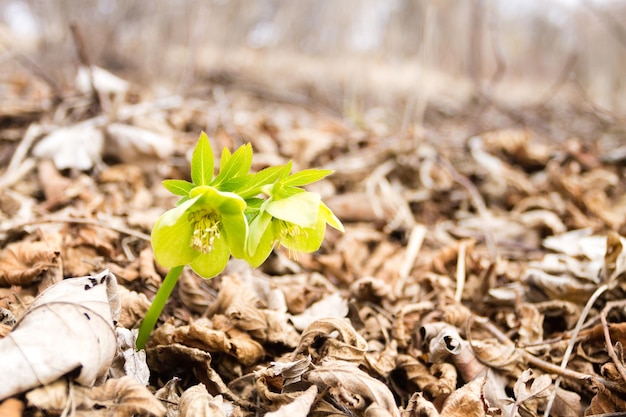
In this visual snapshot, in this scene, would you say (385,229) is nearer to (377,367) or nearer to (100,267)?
(377,367)

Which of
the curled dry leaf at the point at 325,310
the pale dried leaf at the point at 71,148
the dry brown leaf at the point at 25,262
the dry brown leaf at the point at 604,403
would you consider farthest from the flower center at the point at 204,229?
the pale dried leaf at the point at 71,148

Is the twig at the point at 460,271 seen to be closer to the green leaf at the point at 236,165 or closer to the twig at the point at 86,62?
the green leaf at the point at 236,165

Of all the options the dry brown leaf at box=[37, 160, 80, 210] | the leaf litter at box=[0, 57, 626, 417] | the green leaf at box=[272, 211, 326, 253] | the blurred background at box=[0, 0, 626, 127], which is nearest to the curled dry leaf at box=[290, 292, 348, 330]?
the leaf litter at box=[0, 57, 626, 417]

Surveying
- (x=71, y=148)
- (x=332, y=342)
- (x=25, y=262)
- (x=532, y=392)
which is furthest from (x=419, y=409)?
(x=71, y=148)

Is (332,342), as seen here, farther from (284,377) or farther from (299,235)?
(299,235)

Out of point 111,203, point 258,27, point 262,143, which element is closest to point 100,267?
point 111,203

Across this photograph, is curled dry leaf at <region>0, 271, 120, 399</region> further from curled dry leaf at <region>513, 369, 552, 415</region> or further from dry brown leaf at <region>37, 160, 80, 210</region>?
dry brown leaf at <region>37, 160, 80, 210</region>
